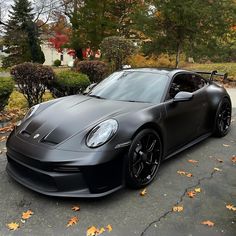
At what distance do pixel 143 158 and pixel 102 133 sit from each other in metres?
0.60

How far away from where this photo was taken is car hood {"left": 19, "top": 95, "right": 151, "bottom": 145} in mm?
3365

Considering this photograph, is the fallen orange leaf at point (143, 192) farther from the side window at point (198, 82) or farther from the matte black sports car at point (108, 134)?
the side window at point (198, 82)

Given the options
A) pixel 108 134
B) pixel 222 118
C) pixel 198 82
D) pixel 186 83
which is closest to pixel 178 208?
pixel 108 134

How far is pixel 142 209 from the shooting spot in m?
3.20

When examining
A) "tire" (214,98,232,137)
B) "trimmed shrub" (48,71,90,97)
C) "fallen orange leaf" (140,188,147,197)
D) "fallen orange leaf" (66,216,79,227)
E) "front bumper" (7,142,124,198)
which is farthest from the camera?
"trimmed shrub" (48,71,90,97)

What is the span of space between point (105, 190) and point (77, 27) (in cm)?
2290

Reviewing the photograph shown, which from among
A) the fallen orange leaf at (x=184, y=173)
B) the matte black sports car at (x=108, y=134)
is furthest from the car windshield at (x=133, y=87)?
the fallen orange leaf at (x=184, y=173)

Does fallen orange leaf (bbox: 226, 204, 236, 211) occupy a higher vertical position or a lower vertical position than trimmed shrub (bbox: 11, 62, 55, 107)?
lower

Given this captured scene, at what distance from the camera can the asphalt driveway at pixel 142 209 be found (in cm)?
287

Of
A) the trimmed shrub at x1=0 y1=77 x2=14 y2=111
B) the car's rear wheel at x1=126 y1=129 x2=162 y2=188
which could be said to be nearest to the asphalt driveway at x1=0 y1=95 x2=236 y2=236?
the car's rear wheel at x1=126 y1=129 x2=162 y2=188

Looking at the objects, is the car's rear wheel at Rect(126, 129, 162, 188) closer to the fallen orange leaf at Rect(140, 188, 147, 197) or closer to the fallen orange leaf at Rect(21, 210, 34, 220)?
the fallen orange leaf at Rect(140, 188, 147, 197)

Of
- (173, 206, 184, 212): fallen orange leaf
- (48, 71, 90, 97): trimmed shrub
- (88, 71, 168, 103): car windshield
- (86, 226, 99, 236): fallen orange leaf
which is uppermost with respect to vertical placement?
(88, 71, 168, 103): car windshield

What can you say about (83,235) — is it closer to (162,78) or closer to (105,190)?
(105,190)

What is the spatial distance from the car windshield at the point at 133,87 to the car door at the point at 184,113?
0.17 metres
